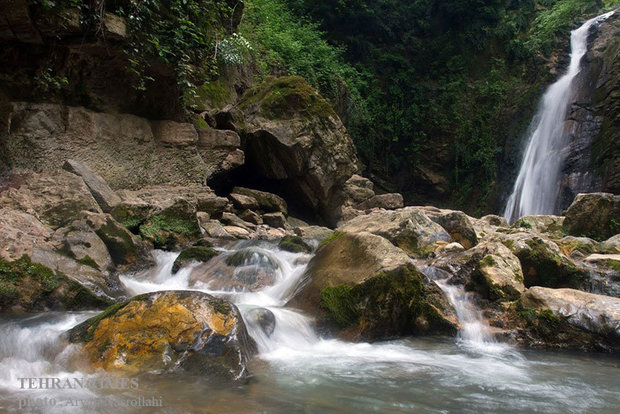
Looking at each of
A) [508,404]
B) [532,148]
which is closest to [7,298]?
[508,404]

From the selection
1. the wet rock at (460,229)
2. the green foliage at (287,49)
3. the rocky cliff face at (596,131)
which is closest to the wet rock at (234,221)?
the wet rock at (460,229)

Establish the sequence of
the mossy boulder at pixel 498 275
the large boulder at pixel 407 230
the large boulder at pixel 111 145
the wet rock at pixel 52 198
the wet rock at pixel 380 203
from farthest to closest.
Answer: the wet rock at pixel 380 203 → the large boulder at pixel 407 230 → the large boulder at pixel 111 145 → the wet rock at pixel 52 198 → the mossy boulder at pixel 498 275

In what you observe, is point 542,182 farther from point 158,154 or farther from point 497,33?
point 158,154

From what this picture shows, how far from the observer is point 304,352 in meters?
3.99

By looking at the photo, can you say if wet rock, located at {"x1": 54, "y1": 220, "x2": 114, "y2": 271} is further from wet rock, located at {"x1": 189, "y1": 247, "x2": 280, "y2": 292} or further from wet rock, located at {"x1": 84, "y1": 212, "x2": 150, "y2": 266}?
wet rock, located at {"x1": 189, "y1": 247, "x2": 280, "y2": 292}

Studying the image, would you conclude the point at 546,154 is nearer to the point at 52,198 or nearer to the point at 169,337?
the point at 52,198

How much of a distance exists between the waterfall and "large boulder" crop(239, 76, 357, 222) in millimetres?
8799

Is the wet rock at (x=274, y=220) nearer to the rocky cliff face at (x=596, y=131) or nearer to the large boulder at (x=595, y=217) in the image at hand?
the large boulder at (x=595, y=217)

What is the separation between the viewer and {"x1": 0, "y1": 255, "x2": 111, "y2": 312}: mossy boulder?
4070 mm

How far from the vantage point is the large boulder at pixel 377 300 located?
443cm

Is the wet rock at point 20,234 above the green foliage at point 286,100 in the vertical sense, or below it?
below

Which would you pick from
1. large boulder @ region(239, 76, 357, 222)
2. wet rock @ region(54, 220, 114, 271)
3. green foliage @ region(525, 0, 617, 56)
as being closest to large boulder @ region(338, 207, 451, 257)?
wet rock @ region(54, 220, 114, 271)

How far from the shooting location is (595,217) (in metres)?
9.06

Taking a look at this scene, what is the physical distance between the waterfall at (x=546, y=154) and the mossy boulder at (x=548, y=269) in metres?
12.7
